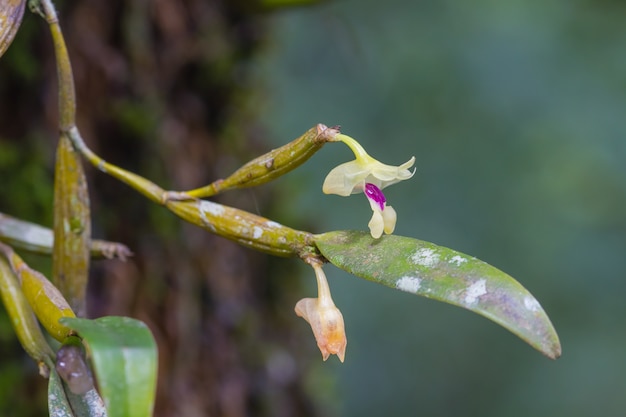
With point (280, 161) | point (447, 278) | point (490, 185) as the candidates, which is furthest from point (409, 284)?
point (490, 185)

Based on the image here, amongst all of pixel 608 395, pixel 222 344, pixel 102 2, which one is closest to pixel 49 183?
pixel 102 2

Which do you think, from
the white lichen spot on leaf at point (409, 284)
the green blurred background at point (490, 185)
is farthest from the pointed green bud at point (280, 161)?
the green blurred background at point (490, 185)

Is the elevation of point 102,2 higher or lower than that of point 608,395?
higher

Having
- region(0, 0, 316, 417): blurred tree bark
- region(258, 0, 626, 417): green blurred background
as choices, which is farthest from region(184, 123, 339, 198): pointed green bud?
region(258, 0, 626, 417): green blurred background

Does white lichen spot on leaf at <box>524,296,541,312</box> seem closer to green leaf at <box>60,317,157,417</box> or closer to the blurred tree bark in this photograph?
green leaf at <box>60,317,157,417</box>

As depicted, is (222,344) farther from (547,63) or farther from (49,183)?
(547,63)

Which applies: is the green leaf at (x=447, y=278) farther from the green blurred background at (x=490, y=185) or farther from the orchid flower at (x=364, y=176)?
the green blurred background at (x=490, y=185)

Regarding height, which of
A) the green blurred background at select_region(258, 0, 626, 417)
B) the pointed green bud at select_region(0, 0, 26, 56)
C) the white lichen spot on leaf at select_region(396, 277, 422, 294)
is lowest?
the white lichen spot on leaf at select_region(396, 277, 422, 294)
